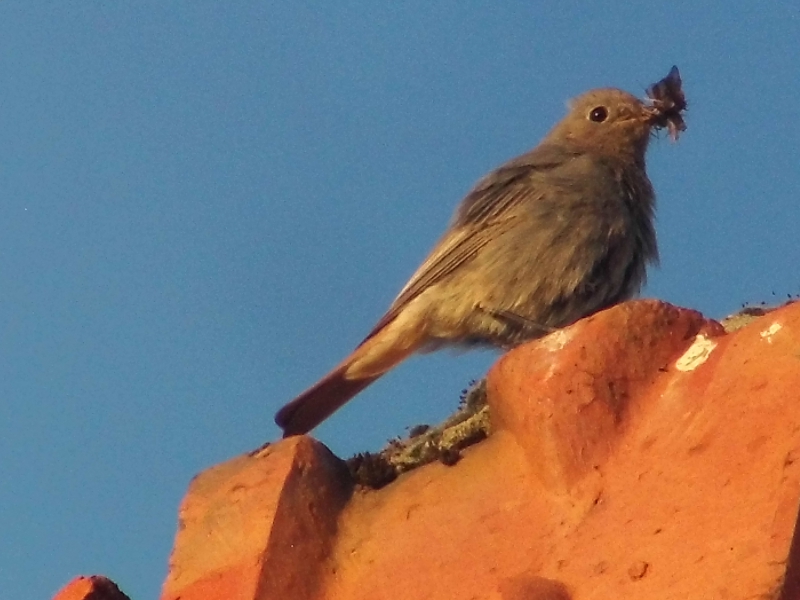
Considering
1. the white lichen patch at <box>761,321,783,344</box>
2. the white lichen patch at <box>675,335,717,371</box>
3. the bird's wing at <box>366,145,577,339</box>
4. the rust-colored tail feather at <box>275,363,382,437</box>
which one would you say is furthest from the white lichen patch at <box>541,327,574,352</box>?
the bird's wing at <box>366,145,577,339</box>

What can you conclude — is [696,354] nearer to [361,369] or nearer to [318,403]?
[318,403]

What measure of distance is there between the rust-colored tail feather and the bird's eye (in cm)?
293

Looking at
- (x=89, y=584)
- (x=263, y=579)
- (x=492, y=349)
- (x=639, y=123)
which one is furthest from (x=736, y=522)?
(x=639, y=123)

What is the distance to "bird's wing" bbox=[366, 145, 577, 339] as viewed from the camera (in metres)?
8.02

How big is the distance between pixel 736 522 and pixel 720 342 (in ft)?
2.73

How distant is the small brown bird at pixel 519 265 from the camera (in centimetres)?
740

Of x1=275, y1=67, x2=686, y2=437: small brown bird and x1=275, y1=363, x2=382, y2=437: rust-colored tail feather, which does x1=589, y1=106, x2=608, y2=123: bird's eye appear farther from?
x1=275, y1=363, x2=382, y2=437: rust-colored tail feather

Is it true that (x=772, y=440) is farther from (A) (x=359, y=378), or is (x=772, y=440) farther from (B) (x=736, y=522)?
(A) (x=359, y=378)

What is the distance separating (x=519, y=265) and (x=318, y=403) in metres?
1.33

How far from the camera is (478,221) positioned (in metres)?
8.18

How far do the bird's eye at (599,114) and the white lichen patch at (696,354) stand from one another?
5796mm

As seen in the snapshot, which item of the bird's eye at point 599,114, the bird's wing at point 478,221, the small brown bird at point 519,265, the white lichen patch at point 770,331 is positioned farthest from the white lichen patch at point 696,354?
the bird's eye at point 599,114

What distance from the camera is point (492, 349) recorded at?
7941 mm

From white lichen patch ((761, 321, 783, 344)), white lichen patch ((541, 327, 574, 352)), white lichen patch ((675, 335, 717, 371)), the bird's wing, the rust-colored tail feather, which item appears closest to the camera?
white lichen patch ((761, 321, 783, 344))
